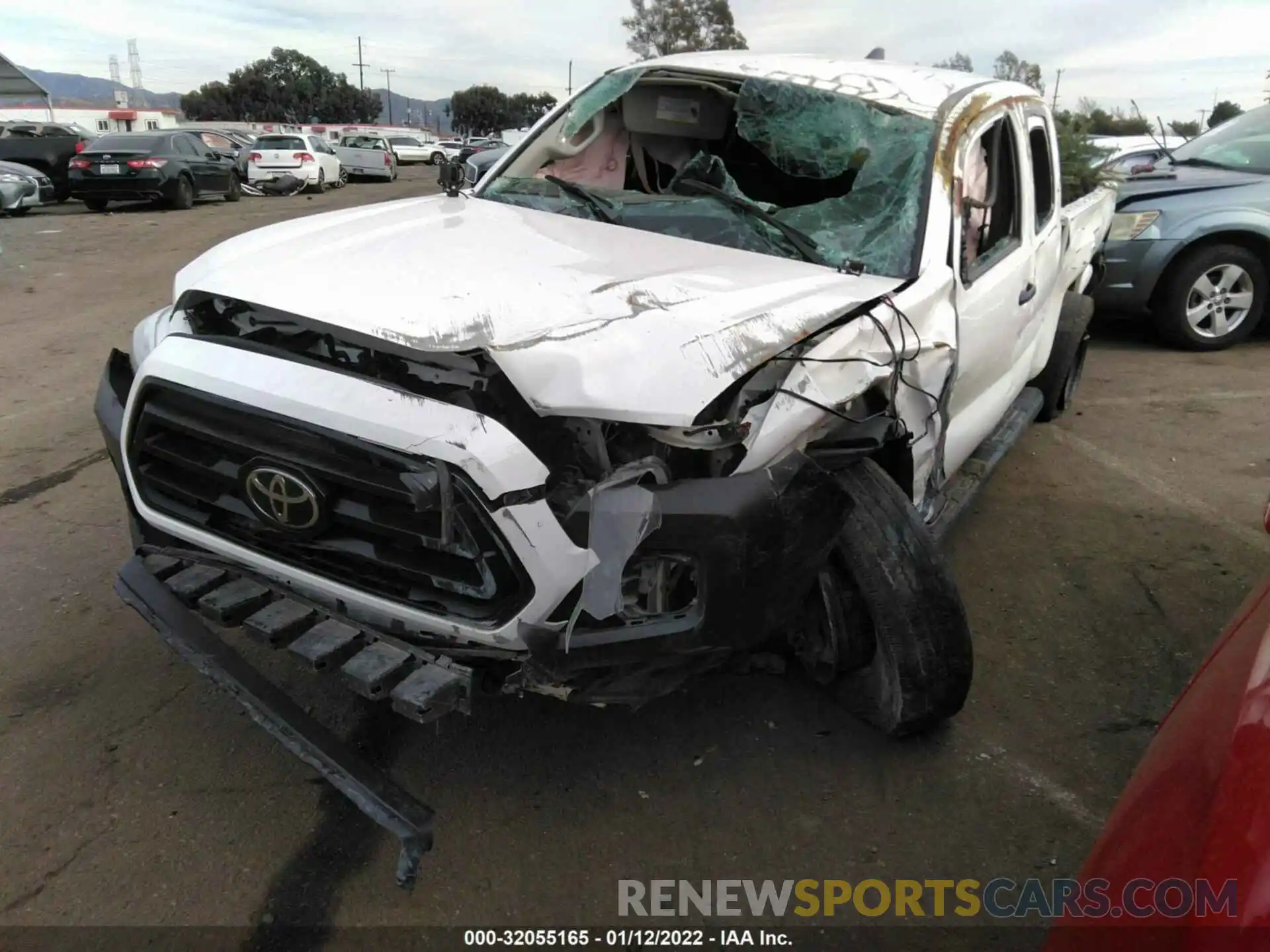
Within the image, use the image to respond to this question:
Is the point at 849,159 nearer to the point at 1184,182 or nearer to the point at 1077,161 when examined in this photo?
the point at 1077,161

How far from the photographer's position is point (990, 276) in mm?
3342

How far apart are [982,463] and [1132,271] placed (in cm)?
459

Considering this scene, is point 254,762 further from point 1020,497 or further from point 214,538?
point 1020,497

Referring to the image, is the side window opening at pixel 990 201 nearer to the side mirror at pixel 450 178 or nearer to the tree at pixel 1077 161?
the side mirror at pixel 450 178

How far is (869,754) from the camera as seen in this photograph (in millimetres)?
2727

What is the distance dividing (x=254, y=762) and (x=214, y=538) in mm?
699

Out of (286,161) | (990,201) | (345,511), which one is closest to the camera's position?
(345,511)

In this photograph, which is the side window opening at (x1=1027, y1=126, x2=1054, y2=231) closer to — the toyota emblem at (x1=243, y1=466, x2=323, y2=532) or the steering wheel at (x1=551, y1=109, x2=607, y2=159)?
the steering wheel at (x1=551, y1=109, x2=607, y2=159)

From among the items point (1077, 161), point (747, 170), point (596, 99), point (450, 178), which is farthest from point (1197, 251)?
point (450, 178)

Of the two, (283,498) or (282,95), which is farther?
(282,95)

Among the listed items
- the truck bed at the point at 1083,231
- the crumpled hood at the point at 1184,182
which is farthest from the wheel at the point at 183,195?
the truck bed at the point at 1083,231

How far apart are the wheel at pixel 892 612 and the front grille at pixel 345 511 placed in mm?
951

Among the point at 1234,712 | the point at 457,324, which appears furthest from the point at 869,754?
the point at 457,324

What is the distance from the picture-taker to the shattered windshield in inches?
123
